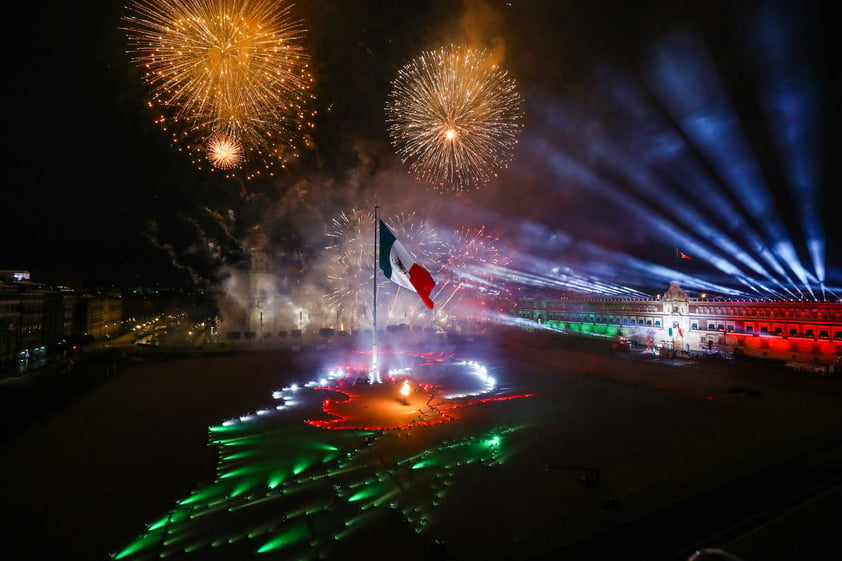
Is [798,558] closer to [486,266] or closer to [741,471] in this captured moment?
[741,471]

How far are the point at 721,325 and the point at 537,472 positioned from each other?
29.8 meters

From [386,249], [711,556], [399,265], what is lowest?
[711,556]

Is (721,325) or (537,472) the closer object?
(537,472)

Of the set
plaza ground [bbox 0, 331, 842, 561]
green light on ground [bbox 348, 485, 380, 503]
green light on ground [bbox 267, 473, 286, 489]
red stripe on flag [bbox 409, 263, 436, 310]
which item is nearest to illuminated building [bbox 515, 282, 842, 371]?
plaza ground [bbox 0, 331, 842, 561]

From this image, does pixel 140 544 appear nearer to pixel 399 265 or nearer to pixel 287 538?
pixel 287 538

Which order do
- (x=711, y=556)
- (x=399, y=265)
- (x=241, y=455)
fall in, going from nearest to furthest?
(x=711, y=556) < (x=241, y=455) < (x=399, y=265)

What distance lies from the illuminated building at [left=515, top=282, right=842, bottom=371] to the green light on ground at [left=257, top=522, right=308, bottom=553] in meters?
27.5

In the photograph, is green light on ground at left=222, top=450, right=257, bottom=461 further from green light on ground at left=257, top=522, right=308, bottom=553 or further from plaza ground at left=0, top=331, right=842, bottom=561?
green light on ground at left=257, top=522, right=308, bottom=553

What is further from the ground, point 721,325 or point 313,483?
point 721,325

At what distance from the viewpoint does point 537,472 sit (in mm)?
9172

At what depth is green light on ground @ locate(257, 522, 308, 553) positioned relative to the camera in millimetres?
6430

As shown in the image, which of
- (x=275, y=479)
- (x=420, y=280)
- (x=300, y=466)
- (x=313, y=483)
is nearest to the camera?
(x=313, y=483)

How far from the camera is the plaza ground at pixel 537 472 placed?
20.6 ft

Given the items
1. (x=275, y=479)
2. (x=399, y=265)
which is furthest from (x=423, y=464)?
(x=399, y=265)
